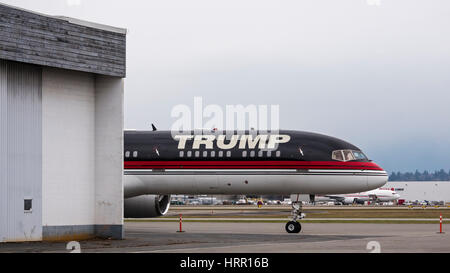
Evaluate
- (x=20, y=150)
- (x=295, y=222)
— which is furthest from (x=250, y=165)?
(x=20, y=150)

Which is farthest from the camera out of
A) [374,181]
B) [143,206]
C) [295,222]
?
[143,206]

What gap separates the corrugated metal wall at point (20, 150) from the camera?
28.7m

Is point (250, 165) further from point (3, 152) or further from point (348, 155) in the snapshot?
point (3, 152)

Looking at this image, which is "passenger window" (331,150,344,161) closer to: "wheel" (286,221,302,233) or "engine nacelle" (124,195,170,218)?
"wheel" (286,221,302,233)

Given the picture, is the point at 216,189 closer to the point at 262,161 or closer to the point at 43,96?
the point at 262,161

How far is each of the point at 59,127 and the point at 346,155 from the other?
14363 millimetres

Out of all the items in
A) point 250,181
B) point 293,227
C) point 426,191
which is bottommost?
point 426,191

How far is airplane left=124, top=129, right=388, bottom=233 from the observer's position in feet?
125

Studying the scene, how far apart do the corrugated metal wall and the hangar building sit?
36mm

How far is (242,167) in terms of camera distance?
39.3 metres

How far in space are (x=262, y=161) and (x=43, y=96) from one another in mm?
12450

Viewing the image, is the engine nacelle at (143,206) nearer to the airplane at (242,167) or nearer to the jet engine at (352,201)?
the airplane at (242,167)

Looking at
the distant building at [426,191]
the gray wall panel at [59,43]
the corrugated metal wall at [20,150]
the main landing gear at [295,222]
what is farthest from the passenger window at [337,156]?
the distant building at [426,191]

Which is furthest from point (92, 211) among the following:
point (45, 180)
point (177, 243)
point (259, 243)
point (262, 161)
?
point (262, 161)
